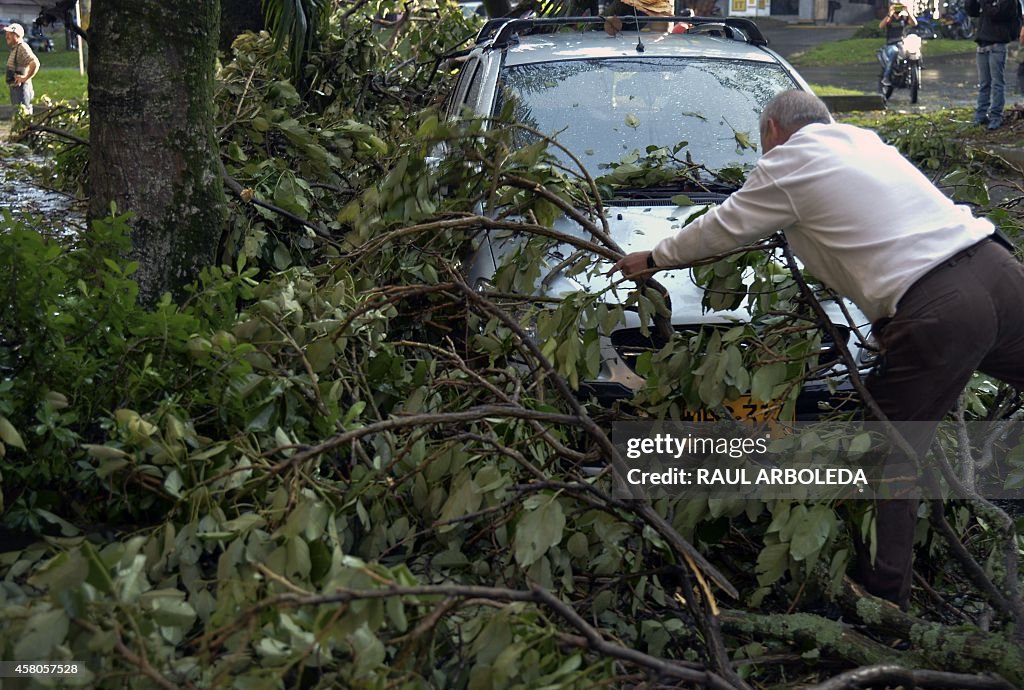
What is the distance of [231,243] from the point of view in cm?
501

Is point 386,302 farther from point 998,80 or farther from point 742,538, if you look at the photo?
point 998,80

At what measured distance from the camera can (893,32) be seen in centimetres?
2270

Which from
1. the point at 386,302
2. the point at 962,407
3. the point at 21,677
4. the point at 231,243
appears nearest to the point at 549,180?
the point at 386,302

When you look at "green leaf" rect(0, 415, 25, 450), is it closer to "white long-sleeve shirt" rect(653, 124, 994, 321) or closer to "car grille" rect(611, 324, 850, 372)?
"white long-sleeve shirt" rect(653, 124, 994, 321)

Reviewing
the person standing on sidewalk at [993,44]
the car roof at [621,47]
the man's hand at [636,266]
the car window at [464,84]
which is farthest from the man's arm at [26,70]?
the man's hand at [636,266]

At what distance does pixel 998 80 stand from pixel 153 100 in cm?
1351

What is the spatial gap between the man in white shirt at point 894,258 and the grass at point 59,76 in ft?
42.9

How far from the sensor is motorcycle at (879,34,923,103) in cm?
2095

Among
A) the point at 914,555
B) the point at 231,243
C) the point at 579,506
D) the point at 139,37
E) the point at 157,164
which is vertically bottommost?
the point at 914,555

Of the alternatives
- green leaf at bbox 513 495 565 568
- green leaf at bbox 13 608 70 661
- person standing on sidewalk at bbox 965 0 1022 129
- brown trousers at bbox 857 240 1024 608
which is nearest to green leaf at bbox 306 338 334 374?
green leaf at bbox 513 495 565 568

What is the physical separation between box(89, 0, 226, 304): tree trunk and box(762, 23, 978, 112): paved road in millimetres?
14058

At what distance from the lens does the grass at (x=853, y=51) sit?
2794cm

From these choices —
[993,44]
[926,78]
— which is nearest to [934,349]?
[993,44]

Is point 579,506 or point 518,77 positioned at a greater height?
point 518,77
